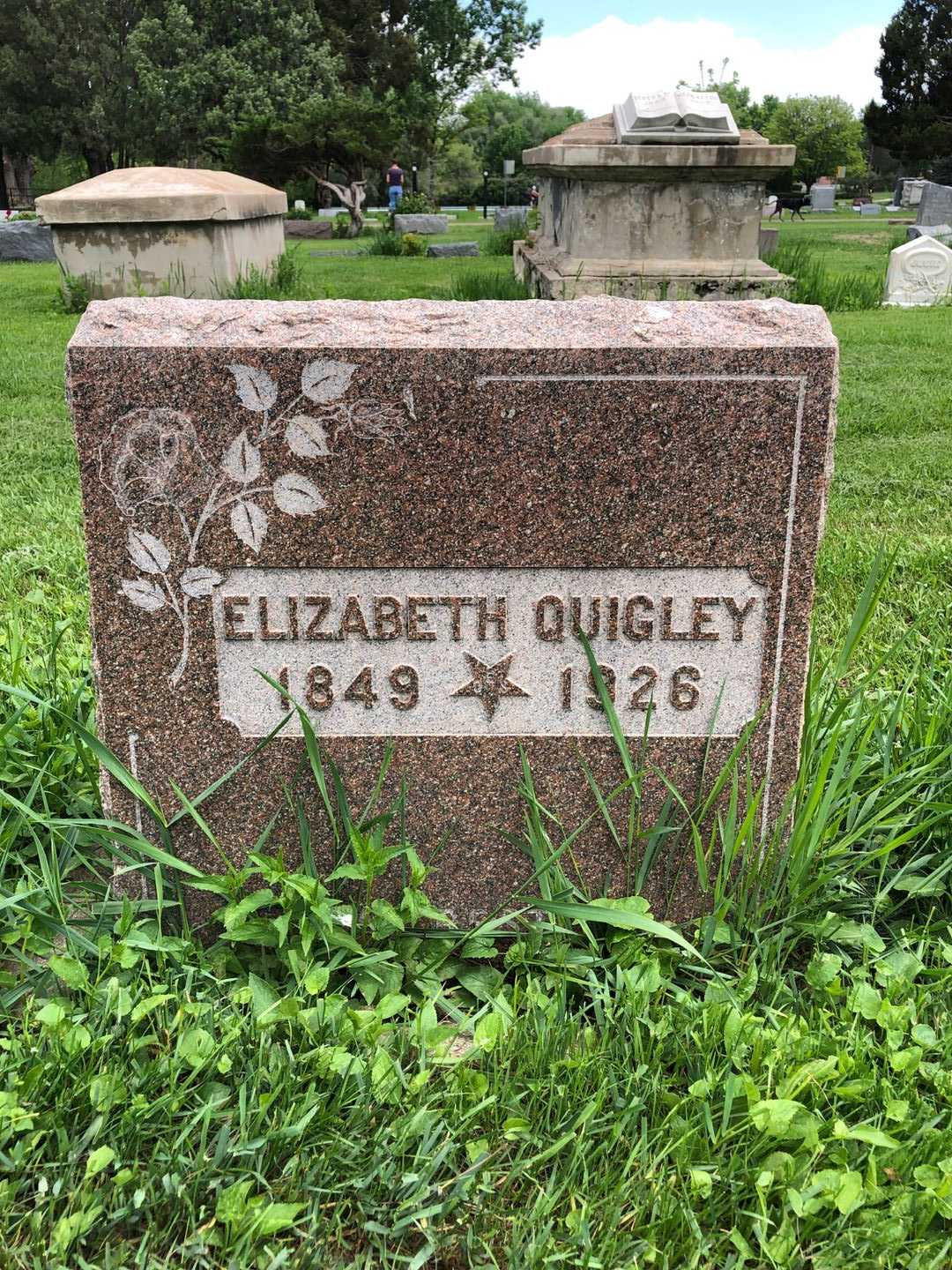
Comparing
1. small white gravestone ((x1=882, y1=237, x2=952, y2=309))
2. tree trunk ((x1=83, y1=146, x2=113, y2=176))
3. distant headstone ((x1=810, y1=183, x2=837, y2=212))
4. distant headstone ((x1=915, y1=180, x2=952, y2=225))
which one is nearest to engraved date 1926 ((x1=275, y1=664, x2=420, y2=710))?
small white gravestone ((x1=882, y1=237, x2=952, y2=309))

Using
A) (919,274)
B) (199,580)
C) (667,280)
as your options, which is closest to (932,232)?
(919,274)

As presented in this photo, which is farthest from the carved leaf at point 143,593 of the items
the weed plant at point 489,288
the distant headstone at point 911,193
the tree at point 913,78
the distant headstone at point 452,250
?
the tree at point 913,78

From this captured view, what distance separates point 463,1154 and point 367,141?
23.5m

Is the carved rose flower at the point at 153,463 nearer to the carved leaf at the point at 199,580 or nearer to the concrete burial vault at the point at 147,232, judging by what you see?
the carved leaf at the point at 199,580

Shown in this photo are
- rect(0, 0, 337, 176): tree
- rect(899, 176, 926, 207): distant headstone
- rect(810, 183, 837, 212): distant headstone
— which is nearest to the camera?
rect(0, 0, 337, 176): tree

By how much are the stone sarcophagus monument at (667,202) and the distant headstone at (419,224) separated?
14690 mm

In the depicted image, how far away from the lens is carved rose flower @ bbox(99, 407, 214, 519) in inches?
75.9

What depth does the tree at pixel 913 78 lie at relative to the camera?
4131 cm

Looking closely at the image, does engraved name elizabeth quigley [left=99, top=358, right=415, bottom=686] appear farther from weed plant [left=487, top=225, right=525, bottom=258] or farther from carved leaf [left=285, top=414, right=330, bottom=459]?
weed plant [left=487, top=225, right=525, bottom=258]

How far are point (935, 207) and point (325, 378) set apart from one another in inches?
933

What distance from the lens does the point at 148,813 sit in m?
2.14

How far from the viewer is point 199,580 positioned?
2.01 m

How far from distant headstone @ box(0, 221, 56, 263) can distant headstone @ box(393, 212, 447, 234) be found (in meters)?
7.72

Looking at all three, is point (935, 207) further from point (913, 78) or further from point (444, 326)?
point (913, 78)
